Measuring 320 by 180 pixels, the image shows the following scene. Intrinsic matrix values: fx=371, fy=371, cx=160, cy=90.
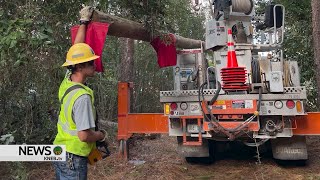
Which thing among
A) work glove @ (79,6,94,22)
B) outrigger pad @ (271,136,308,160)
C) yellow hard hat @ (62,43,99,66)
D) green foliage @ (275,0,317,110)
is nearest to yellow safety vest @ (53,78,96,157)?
yellow hard hat @ (62,43,99,66)

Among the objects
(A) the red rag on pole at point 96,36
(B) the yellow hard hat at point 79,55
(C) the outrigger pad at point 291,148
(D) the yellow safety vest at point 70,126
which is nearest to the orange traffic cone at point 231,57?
(C) the outrigger pad at point 291,148

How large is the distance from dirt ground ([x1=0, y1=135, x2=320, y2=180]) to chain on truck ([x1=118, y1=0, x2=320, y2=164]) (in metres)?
0.25

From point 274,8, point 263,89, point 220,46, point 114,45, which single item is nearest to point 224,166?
point 263,89

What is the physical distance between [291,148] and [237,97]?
1288mm

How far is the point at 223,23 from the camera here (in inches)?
247

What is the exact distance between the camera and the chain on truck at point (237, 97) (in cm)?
561

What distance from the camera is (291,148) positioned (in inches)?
236

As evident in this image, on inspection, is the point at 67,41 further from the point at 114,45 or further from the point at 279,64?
the point at 114,45

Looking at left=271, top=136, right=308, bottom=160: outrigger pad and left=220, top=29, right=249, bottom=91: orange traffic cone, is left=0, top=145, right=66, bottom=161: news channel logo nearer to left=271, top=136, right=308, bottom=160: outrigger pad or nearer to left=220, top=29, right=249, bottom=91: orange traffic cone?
left=220, top=29, right=249, bottom=91: orange traffic cone

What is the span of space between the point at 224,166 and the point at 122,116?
2.05m

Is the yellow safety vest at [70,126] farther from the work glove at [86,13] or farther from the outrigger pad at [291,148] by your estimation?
the outrigger pad at [291,148]

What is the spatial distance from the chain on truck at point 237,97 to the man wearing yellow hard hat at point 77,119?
2904mm

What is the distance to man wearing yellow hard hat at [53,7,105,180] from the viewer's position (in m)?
2.80

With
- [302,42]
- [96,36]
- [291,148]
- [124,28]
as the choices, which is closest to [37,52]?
[96,36]
